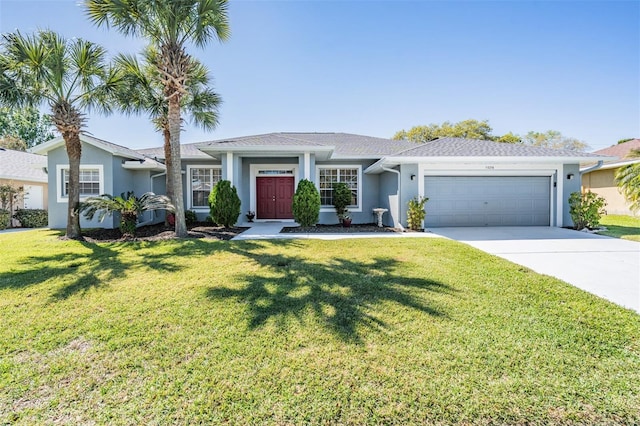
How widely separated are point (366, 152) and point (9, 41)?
466 inches

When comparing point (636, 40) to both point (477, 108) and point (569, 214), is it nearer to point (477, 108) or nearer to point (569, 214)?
point (569, 214)

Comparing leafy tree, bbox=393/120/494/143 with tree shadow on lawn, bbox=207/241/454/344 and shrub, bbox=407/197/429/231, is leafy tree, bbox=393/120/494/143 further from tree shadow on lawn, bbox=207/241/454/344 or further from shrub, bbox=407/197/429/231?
tree shadow on lawn, bbox=207/241/454/344

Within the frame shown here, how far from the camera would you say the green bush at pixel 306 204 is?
10797 millimetres

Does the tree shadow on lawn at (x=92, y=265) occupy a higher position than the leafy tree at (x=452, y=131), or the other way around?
the leafy tree at (x=452, y=131)

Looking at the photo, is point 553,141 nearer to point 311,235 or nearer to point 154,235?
point 311,235

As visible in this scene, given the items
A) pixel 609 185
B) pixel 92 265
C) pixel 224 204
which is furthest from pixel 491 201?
pixel 92 265

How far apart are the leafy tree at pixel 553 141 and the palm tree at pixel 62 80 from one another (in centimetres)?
4636

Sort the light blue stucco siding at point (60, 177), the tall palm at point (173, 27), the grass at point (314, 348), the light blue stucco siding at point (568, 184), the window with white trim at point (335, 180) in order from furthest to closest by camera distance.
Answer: the window with white trim at point (335, 180) < the light blue stucco siding at point (60, 177) < the light blue stucco siding at point (568, 184) < the tall palm at point (173, 27) < the grass at point (314, 348)

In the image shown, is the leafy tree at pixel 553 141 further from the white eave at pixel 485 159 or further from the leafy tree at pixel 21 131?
the leafy tree at pixel 21 131

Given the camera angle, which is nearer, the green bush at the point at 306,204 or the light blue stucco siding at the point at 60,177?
the green bush at the point at 306,204

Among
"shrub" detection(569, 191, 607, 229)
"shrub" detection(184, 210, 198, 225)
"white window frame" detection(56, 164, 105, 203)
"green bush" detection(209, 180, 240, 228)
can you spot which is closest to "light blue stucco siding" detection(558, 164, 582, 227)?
"shrub" detection(569, 191, 607, 229)

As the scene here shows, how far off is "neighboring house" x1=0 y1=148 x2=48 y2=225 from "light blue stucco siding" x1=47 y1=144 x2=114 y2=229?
8.54 feet

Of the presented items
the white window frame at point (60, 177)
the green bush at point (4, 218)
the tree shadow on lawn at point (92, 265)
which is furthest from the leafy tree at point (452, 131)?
the green bush at point (4, 218)

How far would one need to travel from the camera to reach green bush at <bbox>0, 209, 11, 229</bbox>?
1262 cm
